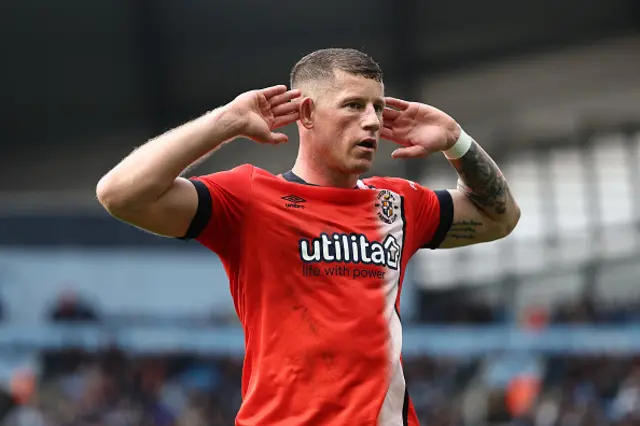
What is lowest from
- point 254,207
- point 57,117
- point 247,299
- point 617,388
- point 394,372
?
point 617,388

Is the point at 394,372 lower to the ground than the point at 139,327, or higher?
higher

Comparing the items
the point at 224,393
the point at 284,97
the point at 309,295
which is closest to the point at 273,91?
the point at 284,97

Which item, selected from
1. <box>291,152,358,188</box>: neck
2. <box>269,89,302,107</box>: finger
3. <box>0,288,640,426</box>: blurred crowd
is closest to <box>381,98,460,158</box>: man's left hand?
<box>291,152,358,188</box>: neck

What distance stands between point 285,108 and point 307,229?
45 cm

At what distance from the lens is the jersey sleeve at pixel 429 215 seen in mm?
4160

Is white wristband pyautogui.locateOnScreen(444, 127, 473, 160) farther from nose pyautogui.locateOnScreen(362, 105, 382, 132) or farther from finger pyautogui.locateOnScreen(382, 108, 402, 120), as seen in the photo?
nose pyautogui.locateOnScreen(362, 105, 382, 132)

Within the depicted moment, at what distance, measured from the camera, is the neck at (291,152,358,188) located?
3930 millimetres

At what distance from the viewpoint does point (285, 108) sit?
12.5ft

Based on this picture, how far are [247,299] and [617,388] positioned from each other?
11727 mm

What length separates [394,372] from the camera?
376 cm

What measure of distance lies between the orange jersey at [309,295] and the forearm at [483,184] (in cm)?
52

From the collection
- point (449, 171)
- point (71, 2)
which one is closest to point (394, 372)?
point (449, 171)

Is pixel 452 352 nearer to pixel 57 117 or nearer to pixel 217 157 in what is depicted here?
pixel 217 157

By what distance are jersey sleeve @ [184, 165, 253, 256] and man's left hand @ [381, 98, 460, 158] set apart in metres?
0.65
